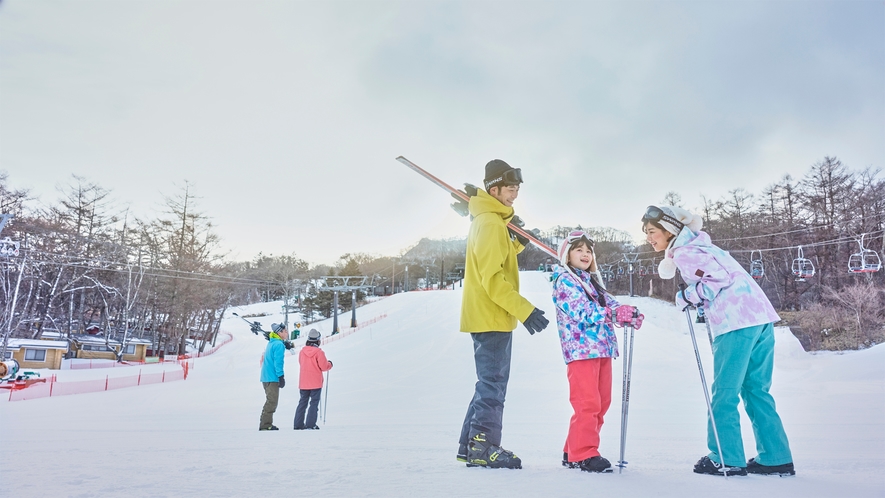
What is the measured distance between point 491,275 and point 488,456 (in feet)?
3.19

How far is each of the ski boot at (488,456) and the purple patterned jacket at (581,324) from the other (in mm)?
632

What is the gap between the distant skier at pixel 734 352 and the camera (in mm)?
2607

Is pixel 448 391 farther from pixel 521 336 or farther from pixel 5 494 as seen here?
pixel 5 494

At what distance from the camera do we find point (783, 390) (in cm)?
936

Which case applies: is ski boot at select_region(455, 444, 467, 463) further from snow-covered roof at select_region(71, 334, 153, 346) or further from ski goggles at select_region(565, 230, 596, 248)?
snow-covered roof at select_region(71, 334, 153, 346)

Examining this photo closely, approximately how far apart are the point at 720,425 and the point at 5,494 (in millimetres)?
3245

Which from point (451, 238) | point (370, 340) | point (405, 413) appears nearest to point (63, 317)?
point (370, 340)

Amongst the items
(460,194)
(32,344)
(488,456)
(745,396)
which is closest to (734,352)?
(745,396)

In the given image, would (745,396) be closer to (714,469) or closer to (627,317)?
(714,469)

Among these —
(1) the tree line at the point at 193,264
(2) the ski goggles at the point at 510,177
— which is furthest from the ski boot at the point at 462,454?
(1) the tree line at the point at 193,264

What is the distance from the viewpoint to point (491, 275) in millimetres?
2805

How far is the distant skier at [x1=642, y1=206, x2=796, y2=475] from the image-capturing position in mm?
2607

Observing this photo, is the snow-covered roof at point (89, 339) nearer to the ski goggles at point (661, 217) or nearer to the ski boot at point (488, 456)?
the ski boot at point (488, 456)

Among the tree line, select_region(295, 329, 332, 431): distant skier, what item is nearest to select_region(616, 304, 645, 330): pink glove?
select_region(295, 329, 332, 431): distant skier
